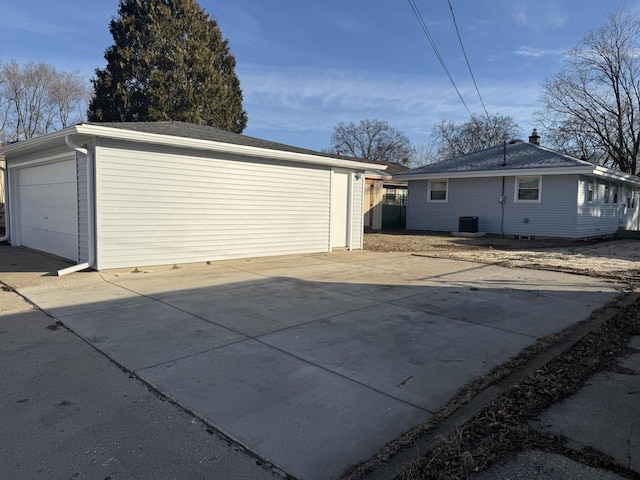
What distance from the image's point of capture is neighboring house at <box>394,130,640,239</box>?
632 inches

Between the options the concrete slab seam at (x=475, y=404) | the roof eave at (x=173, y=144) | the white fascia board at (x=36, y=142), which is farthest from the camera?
the white fascia board at (x=36, y=142)

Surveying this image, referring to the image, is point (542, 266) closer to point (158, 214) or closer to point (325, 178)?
point (325, 178)

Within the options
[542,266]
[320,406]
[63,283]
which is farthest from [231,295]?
[542,266]

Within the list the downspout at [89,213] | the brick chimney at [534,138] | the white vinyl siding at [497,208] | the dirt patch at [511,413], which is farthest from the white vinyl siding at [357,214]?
the brick chimney at [534,138]

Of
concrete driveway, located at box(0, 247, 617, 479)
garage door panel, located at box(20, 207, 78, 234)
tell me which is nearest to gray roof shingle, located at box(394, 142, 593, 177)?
concrete driveway, located at box(0, 247, 617, 479)

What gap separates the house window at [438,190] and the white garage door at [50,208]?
1516 cm

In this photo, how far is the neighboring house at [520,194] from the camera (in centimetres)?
1605

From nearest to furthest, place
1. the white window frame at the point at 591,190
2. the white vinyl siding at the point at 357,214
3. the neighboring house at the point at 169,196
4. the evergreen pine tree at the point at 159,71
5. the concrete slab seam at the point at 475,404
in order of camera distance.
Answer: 1. the concrete slab seam at the point at 475,404
2. the neighboring house at the point at 169,196
3. the white vinyl siding at the point at 357,214
4. the white window frame at the point at 591,190
5. the evergreen pine tree at the point at 159,71

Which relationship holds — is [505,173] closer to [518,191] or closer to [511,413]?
[518,191]

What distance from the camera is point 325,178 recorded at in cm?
1182

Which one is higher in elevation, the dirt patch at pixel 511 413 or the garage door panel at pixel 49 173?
the garage door panel at pixel 49 173

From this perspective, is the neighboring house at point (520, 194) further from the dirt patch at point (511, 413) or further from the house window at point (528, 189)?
the dirt patch at point (511, 413)

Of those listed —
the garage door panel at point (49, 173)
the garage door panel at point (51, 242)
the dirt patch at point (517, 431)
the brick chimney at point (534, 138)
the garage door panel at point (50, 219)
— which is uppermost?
the brick chimney at point (534, 138)

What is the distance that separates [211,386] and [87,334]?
1990 mm
